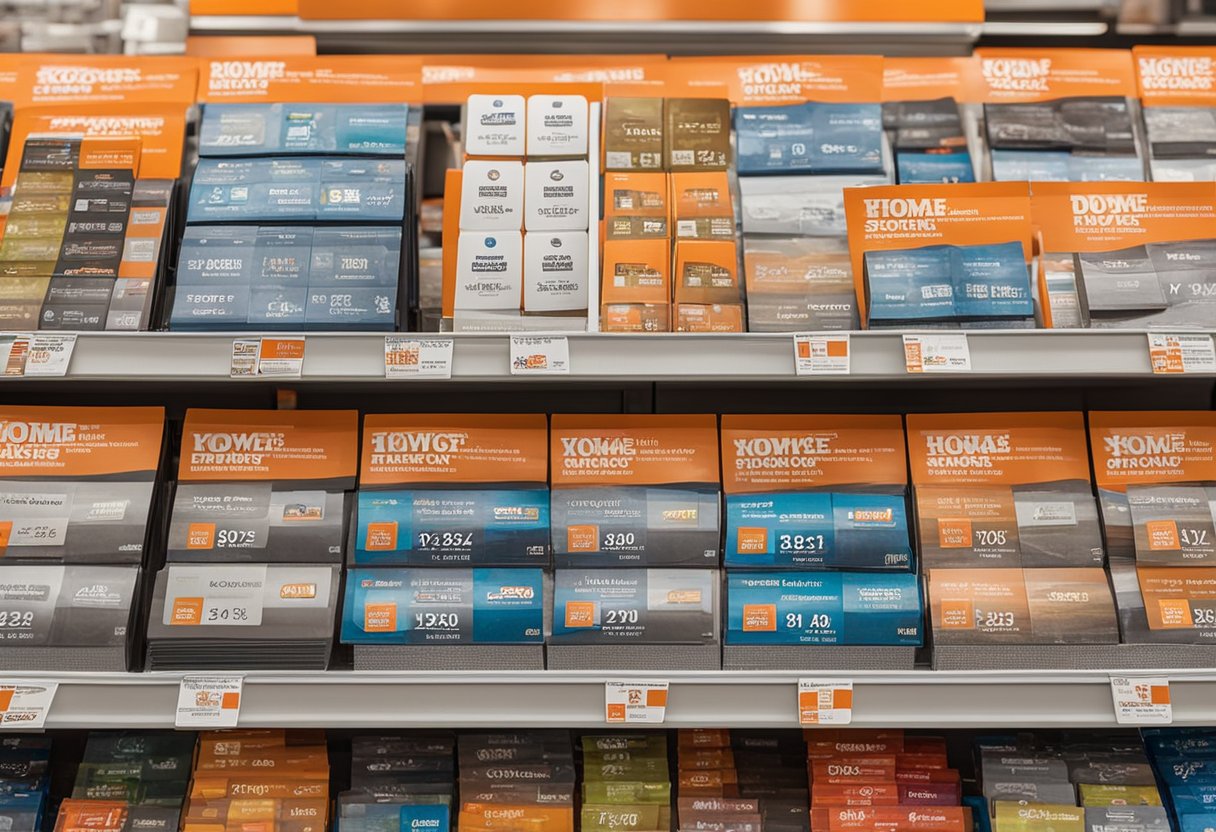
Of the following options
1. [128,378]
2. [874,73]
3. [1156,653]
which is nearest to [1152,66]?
[874,73]

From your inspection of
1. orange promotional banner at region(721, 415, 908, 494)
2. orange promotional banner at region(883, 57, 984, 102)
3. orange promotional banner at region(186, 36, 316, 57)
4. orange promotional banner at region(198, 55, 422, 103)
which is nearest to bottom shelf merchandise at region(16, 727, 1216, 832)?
orange promotional banner at region(721, 415, 908, 494)

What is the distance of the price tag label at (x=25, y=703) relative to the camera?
5.32 feet

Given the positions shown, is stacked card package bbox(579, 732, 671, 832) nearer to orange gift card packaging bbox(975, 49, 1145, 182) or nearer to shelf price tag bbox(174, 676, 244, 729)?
shelf price tag bbox(174, 676, 244, 729)

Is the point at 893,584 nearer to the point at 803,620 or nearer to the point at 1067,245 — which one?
the point at 803,620

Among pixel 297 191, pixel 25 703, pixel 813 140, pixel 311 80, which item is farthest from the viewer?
pixel 311 80

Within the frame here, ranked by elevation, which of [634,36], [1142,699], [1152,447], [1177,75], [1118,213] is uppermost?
[634,36]

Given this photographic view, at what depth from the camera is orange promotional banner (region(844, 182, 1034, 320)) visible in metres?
1.86

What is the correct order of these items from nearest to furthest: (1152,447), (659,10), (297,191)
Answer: (1152,447), (297,191), (659,10)

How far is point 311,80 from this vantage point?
2.41m

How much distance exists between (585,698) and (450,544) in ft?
1.20

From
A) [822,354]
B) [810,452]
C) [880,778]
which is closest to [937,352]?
[822,354]

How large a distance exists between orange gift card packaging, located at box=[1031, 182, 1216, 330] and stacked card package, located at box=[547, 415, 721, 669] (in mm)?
726

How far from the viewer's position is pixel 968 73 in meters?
2.48

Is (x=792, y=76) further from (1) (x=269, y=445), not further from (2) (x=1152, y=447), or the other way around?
(1) (x=269, y=445)
